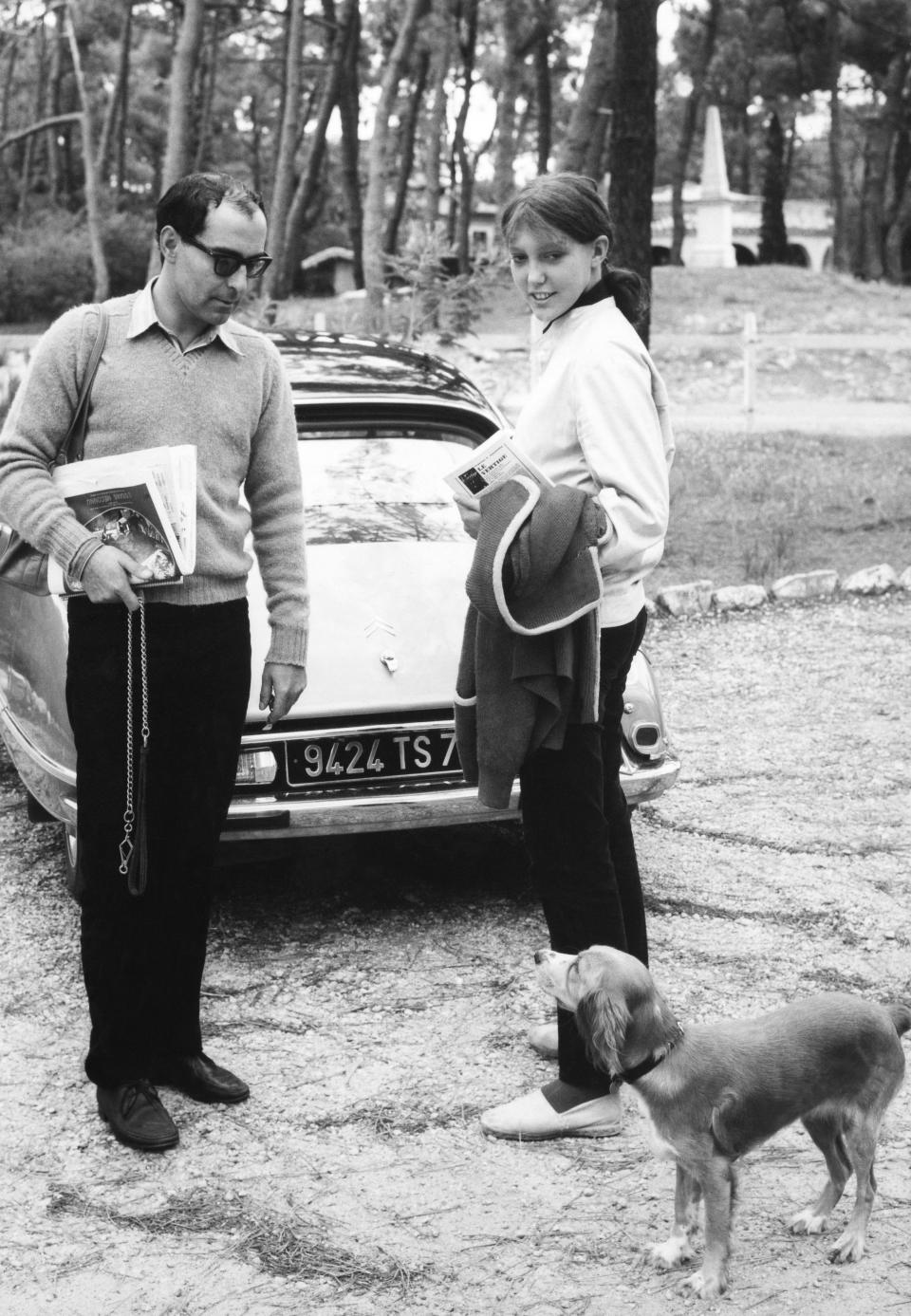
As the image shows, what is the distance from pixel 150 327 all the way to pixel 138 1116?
69.6 inches

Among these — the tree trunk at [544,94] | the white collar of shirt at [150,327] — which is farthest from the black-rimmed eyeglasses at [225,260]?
the tree trunk at [544,94]

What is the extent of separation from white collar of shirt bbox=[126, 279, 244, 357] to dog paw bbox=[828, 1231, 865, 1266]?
2230 mm

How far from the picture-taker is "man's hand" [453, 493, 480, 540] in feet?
10.6

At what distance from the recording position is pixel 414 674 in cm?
460

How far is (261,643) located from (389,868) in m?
1.14

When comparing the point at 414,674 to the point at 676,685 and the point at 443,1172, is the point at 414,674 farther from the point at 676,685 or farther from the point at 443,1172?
the point at 676,685

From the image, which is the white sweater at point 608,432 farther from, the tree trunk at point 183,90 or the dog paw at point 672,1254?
the tree trunk at point 183,90

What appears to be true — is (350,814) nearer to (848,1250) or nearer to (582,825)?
(582,825)

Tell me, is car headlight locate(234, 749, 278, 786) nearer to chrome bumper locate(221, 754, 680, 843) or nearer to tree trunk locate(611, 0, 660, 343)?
chrome bumper locate(221, 754, 680, 843)

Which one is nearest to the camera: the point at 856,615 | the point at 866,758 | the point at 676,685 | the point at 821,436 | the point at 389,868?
the point at 389,868

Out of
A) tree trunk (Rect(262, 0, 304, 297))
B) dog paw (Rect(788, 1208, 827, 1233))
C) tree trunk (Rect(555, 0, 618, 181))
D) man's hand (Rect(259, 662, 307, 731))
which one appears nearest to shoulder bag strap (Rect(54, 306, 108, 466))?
man's hand (Rect(259, 662, 307, 731))

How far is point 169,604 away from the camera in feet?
11.3

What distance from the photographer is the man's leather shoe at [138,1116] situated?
11.7ft

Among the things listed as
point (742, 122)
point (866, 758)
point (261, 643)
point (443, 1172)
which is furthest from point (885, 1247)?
point (742, 122)
